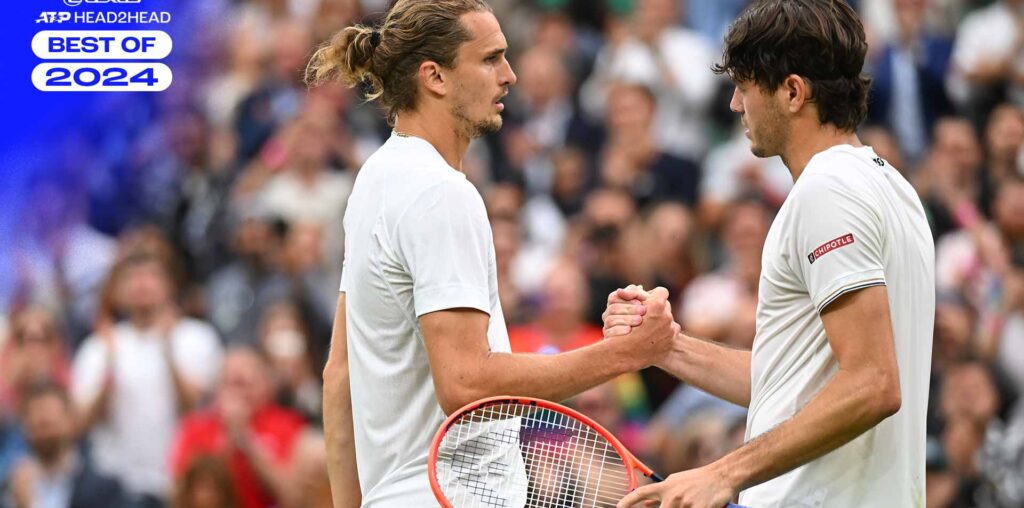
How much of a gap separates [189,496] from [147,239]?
1.77 metres

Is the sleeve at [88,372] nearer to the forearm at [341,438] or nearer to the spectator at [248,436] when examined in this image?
the spectator at [248,436]

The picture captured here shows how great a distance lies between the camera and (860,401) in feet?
10.5

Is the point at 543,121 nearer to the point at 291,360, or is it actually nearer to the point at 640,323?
the point at 291,360

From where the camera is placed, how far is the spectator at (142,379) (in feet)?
25.3

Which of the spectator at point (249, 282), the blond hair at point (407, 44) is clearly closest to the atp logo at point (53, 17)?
the spectator at point (249, 282)

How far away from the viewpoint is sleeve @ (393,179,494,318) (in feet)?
11.2

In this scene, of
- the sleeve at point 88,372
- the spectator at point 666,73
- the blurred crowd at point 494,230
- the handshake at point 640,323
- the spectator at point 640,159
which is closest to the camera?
the handshake at point 640,323

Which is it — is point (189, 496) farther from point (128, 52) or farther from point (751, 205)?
point (751, 205)

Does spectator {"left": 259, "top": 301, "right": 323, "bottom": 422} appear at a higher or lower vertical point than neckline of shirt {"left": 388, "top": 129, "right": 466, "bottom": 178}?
lower

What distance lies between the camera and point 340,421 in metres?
3.97

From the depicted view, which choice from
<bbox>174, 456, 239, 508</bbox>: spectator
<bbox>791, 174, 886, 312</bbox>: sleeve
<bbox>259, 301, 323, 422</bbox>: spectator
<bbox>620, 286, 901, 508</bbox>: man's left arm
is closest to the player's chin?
<bbox>791, 174, 886, 312</bbox>: sleeve

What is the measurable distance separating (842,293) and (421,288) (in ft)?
3.24

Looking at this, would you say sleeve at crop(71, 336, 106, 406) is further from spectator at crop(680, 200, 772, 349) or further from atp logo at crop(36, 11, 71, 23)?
spectator at crop(680, 200, 772, 349)

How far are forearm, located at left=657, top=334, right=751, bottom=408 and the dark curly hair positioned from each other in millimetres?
813
